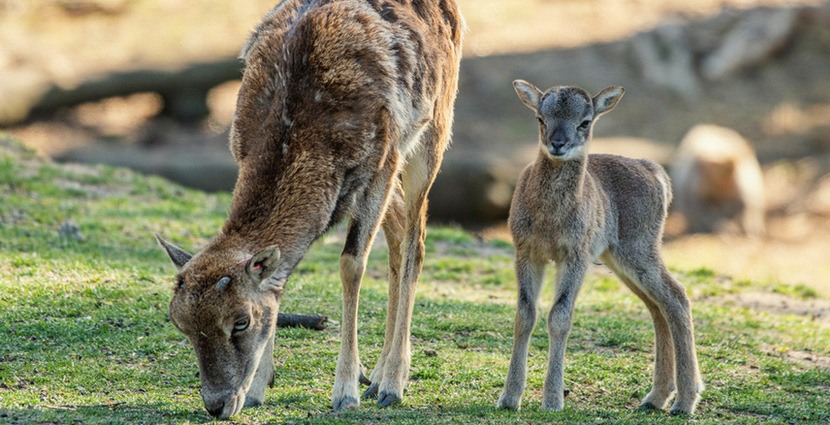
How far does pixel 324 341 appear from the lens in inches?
364

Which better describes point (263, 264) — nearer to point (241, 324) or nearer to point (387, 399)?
point (241, 324)

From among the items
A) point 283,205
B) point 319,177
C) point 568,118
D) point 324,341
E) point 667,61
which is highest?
point 667,61

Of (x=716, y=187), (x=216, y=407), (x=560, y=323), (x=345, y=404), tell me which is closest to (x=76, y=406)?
(x=216, y=407)

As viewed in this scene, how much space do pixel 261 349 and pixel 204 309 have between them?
2.06 feet

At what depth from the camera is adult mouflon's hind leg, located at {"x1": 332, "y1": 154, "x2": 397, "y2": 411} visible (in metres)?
7.66

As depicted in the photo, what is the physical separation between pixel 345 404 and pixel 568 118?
2.61 meters

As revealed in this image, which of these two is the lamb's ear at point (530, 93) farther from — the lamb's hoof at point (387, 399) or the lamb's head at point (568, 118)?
the lamb's hoof at point (387, 399)

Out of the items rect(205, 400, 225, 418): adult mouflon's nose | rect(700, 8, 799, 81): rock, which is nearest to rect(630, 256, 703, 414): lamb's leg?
rect(205, 400, 225, 418): adult mouflon's nose

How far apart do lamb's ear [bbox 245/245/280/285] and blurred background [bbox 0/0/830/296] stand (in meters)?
12.6

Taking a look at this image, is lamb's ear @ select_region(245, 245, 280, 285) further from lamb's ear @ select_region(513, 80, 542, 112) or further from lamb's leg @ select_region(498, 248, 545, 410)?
lamb's ear @ select_region(513, 80, 542, 112)

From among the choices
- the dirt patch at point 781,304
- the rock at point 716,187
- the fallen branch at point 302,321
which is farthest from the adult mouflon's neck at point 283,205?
the rock at point 716,187

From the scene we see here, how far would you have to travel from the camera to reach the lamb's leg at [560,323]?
300 inches

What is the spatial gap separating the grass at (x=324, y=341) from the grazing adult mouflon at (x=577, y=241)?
323 millimetres

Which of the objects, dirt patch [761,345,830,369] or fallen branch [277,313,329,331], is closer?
fallen branch [277,313,329,331]
